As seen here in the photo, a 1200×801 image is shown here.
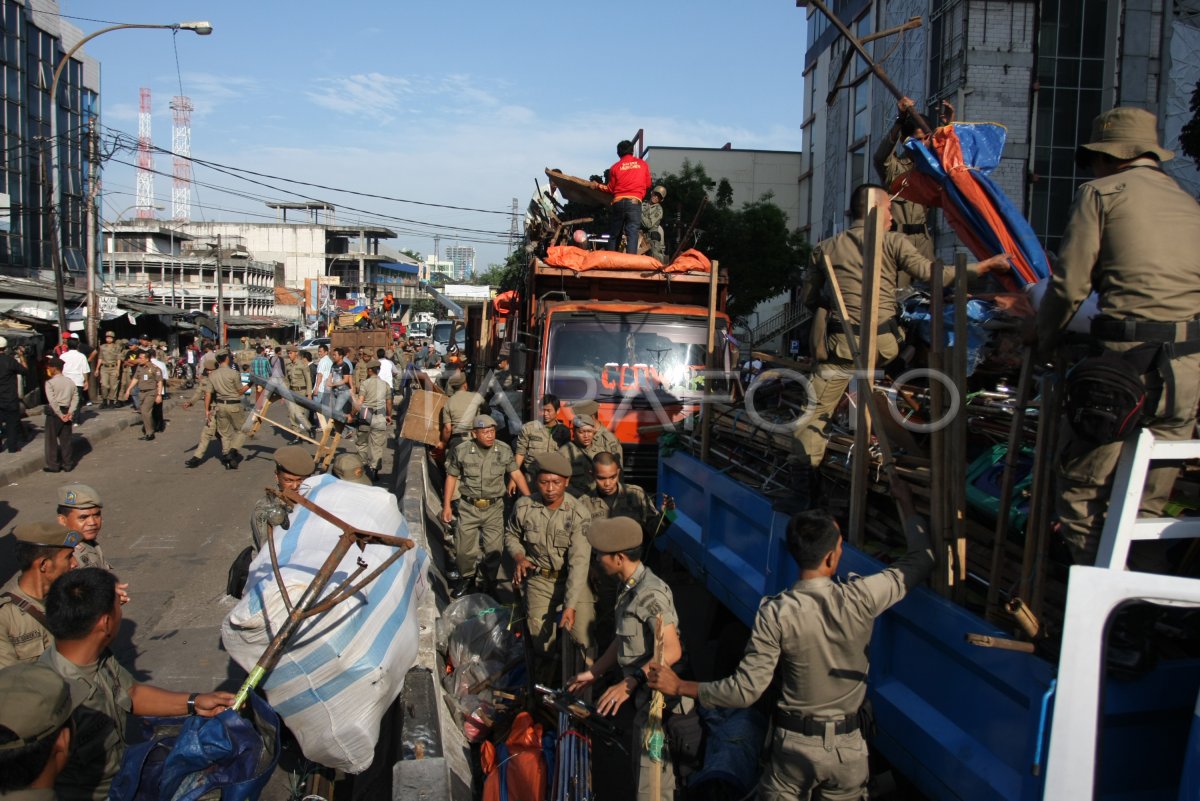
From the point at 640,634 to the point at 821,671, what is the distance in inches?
39.3

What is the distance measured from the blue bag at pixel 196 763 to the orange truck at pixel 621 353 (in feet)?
17.9

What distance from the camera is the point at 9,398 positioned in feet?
45.1

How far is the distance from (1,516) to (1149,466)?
11812 mm

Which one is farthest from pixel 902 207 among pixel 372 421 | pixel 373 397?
pixel 372 421

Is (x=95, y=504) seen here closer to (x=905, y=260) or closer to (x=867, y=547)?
(x=867, y=547)

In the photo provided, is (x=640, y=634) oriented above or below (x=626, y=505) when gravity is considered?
below

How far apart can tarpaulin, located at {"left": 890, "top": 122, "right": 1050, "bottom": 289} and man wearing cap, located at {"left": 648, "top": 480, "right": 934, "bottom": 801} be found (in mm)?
1517

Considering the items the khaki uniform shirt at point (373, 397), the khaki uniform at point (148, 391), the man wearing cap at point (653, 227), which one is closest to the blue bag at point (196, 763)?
the man wearing cap at point (653, 227)

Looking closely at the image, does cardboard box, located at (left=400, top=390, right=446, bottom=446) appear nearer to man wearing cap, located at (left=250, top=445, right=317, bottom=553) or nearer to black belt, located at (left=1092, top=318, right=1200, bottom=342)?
man wearing cap, located at (left=250, top=445, right=317, bottom=553)

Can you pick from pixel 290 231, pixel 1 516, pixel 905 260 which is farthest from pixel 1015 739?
pixel 290 231

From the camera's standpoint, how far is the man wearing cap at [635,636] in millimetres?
3727

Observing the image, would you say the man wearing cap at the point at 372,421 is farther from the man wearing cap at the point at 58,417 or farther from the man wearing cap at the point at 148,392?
the man wearing cap at the point at 148,392

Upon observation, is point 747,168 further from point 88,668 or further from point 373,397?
point 88,668

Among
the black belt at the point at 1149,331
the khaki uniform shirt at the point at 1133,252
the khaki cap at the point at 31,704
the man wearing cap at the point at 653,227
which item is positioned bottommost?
the khaki cap at the point at 31,704
